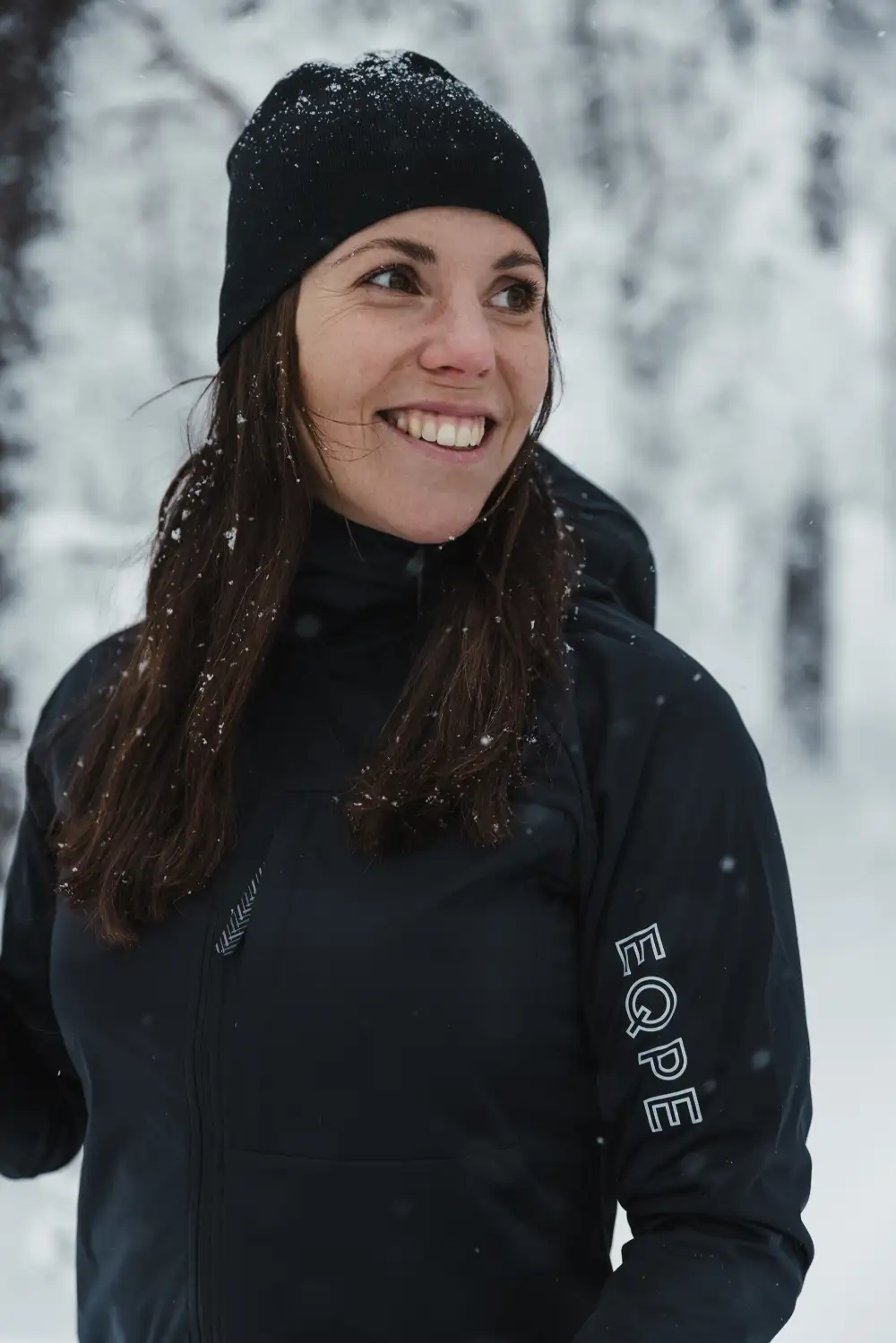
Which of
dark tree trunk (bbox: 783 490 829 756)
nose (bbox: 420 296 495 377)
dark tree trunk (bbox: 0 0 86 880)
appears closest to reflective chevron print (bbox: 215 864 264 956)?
nose (bbox: 420 296 495 377)

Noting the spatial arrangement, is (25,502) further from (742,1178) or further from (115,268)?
(742,1178)

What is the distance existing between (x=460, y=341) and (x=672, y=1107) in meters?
0.94

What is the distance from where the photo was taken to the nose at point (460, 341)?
1.72 metres

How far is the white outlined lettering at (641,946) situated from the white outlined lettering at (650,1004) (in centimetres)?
2

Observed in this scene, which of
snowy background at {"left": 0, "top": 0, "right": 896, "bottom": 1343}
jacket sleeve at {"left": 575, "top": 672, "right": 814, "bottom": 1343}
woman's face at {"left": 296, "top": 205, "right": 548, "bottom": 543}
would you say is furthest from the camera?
snowy background at {"left": 0, "top": 0, "right": 896, "bottom": 1343}

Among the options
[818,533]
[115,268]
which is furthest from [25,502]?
[818,533]

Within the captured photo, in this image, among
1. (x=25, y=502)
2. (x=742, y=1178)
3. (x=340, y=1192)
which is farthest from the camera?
(x=25, y=502)

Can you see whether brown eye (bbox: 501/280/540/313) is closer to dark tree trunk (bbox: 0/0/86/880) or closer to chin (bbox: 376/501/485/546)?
chin (bbox: 376/501/485/546)

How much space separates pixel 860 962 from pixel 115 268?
4.70 metres

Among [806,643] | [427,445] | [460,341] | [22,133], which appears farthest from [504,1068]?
[806,643]

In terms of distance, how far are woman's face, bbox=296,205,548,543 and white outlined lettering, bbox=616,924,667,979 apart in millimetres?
575

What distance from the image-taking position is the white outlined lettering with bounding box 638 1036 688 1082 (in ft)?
5.07

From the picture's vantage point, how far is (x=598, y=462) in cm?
847

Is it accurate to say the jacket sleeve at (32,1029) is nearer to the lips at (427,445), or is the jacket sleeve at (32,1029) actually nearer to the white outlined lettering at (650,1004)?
the lips at (427,445)
